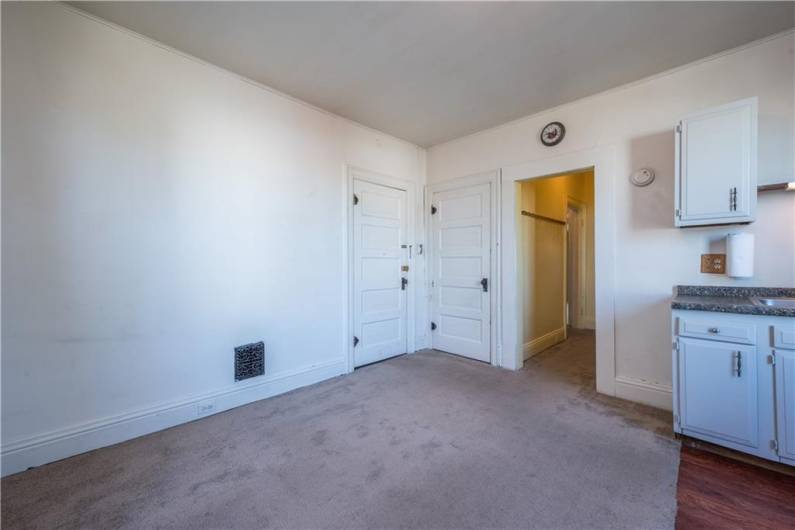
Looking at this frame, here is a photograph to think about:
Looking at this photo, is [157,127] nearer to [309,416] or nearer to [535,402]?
[309,416]

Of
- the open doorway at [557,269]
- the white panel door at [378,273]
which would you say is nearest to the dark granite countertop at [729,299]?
the open doorway at [557,269]

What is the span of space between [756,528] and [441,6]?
9.95 ft

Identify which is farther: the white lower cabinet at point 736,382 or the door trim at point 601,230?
the door trim at point 601,230

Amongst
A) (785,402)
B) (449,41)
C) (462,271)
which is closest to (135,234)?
(449,41)

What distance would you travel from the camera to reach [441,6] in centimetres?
191

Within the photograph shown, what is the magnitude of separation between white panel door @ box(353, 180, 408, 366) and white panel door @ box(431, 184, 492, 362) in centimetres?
46

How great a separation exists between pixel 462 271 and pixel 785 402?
8.53ft

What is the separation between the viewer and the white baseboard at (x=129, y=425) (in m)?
1.83

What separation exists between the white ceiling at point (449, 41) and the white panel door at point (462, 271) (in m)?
1.28

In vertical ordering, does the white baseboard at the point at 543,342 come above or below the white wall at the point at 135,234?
below

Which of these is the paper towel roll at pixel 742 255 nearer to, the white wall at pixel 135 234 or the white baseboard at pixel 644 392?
the white baseboard at pixel 644 392

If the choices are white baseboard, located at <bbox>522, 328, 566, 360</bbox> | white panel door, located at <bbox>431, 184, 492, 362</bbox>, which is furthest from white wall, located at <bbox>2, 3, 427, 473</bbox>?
white baseboard, located at <bbox>522, 328, 566, 360</bbox>

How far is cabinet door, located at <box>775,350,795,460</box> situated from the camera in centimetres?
173

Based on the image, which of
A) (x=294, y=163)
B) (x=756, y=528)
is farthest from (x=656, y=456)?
(x=294, y=163)
